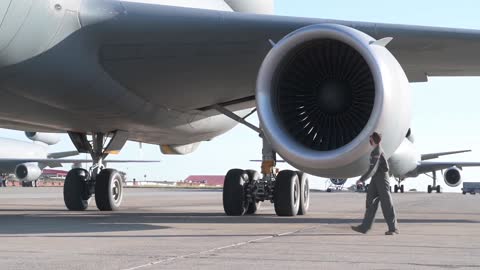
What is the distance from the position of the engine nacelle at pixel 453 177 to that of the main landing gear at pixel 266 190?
40.0m

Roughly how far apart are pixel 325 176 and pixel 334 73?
51.8 inches

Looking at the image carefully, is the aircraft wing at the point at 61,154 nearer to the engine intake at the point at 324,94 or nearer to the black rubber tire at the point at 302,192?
the black rubber tire at the point at 302,192

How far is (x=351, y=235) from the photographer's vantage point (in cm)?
856

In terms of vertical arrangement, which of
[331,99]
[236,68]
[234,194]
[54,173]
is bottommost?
[234,194]

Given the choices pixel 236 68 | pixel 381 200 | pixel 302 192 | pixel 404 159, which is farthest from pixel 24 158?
pixel 381 200

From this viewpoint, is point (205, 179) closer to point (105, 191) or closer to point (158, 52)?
point (105, 191)

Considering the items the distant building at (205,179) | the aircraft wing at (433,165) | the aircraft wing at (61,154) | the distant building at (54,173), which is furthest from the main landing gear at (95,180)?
the distant building at (205,179)

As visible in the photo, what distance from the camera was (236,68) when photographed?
34.5 feet

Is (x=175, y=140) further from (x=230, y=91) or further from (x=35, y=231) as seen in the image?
(x=35, y=231)

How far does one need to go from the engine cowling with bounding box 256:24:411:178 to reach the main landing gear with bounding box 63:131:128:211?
5.99 metres

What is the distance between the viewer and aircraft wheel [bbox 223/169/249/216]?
41.3 ft

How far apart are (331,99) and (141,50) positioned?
2.63 m

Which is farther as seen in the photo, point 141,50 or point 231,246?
point 141,50

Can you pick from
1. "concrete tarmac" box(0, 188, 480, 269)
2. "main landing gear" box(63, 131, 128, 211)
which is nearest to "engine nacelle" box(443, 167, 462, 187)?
"main landing gear" box(63, 131, 128, 211)
